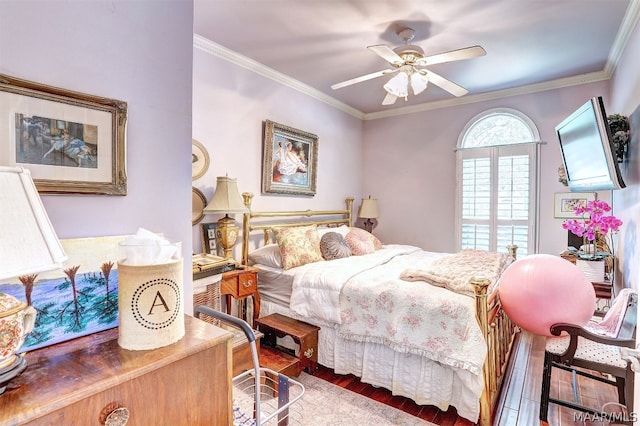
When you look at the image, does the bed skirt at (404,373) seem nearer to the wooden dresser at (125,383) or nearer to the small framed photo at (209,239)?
the small framed photo at (209,239)

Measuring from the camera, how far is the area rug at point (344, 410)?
208 cm

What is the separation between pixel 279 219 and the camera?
12.5ft

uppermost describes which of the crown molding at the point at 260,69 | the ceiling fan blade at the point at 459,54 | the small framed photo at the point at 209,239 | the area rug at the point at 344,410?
the crown molding at the point at 260,69

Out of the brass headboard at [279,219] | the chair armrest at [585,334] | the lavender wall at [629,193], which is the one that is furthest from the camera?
the brass headboard at [279,219]

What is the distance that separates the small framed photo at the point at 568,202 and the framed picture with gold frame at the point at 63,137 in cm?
442

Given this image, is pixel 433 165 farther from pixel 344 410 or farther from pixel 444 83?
pixel 344 410

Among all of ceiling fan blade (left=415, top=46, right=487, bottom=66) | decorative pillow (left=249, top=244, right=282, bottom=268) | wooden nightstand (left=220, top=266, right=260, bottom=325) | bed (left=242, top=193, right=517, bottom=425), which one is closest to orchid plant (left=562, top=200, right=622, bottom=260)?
bed (left=242, top=193, right=517, bottom=425)

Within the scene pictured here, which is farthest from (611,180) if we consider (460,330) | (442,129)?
(442,129)

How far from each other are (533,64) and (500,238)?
81.2 inches

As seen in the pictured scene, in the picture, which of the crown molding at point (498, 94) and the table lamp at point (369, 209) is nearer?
the crown molding at point (498, 94)

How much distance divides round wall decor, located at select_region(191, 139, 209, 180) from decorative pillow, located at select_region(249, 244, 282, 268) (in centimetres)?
92

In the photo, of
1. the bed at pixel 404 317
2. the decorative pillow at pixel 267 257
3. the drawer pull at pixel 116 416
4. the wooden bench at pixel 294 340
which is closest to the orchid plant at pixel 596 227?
the bed at pixel 404 317

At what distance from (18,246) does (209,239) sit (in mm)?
2365

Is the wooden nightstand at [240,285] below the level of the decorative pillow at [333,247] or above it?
below
